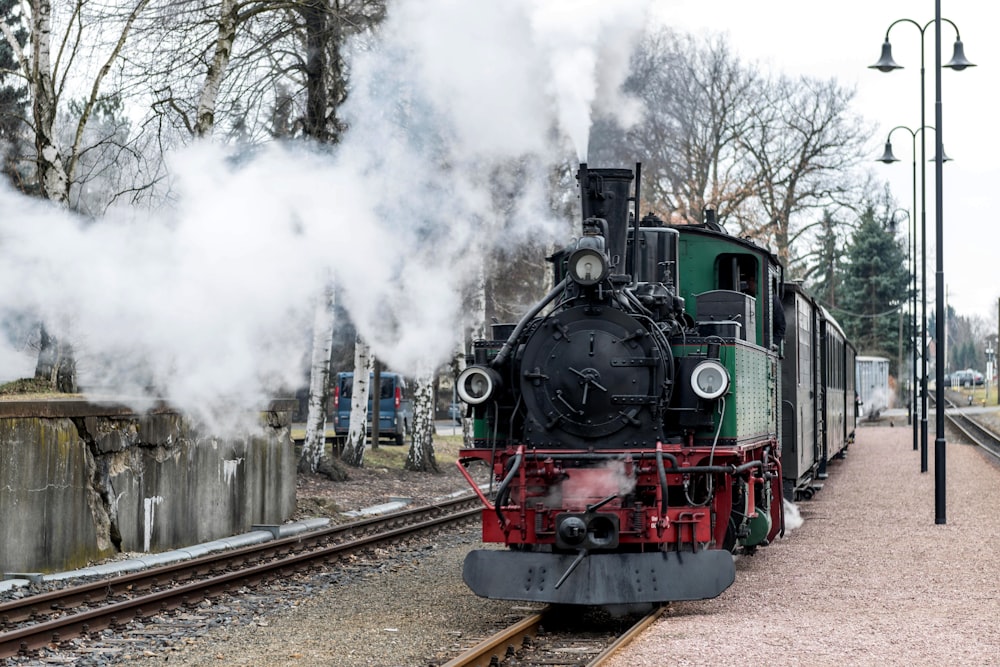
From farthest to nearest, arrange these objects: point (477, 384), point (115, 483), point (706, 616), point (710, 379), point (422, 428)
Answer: point (422, 428) → point (115, 483) → point (477, 384) → point (706, 616) → point (710, 379)

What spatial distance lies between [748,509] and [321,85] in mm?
10666

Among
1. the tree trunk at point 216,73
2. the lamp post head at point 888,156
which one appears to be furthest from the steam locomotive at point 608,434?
the lamp post head at point 888,156

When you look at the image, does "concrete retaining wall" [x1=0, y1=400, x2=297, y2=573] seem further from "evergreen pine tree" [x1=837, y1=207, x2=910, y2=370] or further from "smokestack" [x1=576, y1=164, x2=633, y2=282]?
"evergreen pine tree" [x1=837, y1=207, x2=910, y2=370]

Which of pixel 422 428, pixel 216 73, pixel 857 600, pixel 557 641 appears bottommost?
pixel 557 641

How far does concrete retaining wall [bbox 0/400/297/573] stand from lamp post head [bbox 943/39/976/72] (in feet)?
39.1

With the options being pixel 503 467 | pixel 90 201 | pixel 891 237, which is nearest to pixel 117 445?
pixel 503 467

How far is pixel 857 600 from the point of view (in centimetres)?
970

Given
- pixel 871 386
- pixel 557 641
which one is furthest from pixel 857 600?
pixel 871 386

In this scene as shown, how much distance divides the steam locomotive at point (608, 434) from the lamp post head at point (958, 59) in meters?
11.2

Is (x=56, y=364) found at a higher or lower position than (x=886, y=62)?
lower

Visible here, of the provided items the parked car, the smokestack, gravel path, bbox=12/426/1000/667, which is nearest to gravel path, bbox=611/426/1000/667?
gravel path, bbox=12/426/1000/667

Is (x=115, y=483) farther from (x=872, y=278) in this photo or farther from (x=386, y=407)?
(x=872, y=278)

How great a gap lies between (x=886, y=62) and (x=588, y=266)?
12897mm

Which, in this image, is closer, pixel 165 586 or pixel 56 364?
pixel 165 586
